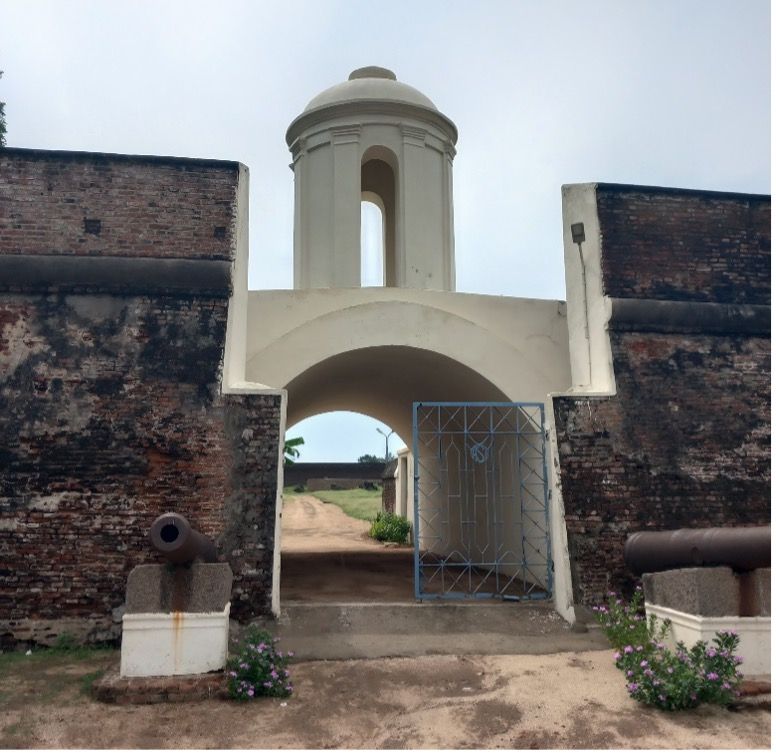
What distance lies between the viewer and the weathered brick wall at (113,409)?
6.72 metres

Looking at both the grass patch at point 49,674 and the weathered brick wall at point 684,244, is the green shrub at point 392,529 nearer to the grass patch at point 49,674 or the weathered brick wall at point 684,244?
the weathered brick wall at point 684,244

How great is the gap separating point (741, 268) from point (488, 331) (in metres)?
3.15

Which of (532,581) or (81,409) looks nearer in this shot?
(81,409)

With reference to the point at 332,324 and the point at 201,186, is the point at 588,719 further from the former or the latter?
the point at 201,186

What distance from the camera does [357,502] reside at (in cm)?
2894

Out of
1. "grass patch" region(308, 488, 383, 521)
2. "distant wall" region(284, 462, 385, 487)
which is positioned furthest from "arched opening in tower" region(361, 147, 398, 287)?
"distant wall" region(284, 462, 385, 487)

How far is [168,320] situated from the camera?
24.8 feet

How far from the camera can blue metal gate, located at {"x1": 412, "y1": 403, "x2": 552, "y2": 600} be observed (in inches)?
323

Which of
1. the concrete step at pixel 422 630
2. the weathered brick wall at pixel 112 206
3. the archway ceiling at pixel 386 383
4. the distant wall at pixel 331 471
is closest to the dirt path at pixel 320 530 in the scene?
the archway ceiling at pixel 386 383

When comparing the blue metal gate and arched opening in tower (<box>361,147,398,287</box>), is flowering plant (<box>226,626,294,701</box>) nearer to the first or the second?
the blue metal gate

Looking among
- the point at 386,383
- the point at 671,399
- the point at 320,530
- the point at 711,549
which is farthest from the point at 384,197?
the point at 320,530

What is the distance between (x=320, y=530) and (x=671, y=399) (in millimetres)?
13855

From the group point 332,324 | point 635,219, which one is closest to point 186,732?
point 332,324

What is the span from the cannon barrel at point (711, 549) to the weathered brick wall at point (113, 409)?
140 inches
